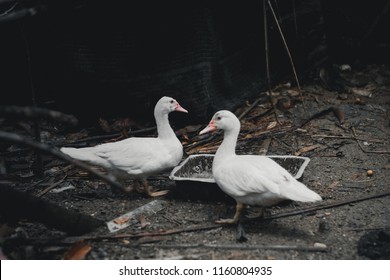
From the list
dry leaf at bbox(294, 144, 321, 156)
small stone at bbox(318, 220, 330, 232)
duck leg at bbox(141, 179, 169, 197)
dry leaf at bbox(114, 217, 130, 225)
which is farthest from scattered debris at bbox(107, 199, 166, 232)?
dry leaf at bbox(294, 144, 321, 156)

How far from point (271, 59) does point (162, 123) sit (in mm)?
3124

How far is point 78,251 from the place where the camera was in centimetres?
338

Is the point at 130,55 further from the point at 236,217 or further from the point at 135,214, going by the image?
the point at 236,217

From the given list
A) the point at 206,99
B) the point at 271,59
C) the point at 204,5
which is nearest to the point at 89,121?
the point at 206,99

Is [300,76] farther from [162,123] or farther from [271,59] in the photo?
[162,123]

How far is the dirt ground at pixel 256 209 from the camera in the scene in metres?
3.42

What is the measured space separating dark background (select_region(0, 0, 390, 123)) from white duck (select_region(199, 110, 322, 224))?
1980 millimetres

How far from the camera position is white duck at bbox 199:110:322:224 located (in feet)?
11.3

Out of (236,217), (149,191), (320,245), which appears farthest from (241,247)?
(149,191)

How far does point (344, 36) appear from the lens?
27.2ft

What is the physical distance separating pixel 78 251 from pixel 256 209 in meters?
1.49

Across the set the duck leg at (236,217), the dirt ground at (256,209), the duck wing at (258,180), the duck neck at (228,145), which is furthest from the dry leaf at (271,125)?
the duck leg at (236,217)

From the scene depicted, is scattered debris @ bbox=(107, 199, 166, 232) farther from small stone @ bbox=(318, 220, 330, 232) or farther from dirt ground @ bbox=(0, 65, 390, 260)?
small stone @ bbox=(318, 220, 330, 232)

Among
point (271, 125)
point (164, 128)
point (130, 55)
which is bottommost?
point (271, 125)
